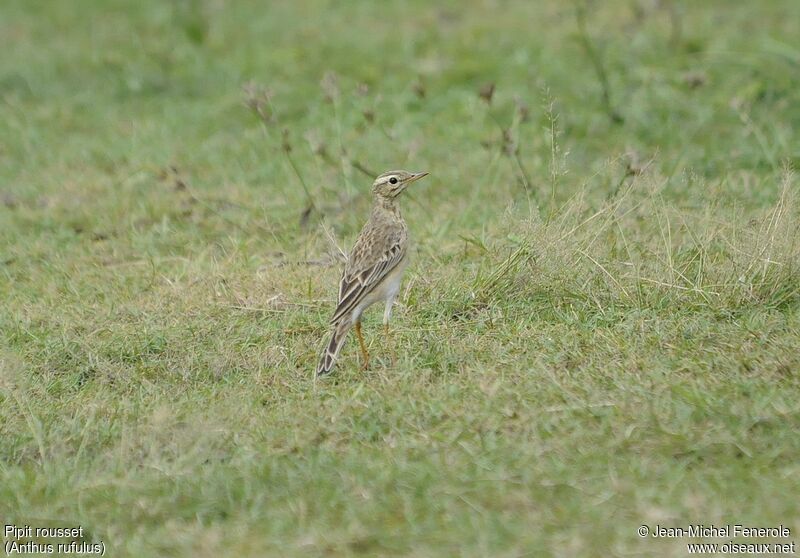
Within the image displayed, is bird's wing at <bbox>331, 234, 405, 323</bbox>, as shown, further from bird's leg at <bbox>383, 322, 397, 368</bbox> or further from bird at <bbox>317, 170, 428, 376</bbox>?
bird's leg at <bbox>383, 322, 397, 368</bbox>

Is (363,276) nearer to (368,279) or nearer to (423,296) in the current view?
(368,279)

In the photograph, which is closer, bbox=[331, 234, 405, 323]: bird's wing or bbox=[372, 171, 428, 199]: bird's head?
bbox=[331, 234, 405, 323]: bird's wing

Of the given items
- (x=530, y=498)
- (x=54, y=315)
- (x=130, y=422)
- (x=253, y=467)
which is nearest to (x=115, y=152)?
(x=54, y=315)

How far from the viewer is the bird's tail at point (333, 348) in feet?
19.9

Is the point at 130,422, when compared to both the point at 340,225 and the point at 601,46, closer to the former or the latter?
the point at 340,225

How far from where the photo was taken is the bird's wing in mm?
6198

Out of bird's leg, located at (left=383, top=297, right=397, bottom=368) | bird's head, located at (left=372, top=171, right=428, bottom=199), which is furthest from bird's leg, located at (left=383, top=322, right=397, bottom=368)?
bird's head, located at (left=372, top=171, right=428, bottom=199)

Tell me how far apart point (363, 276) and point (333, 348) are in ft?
1.37

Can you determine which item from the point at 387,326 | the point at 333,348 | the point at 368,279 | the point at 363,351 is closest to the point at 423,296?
the point at 387,326

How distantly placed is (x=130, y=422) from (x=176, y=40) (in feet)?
25.4

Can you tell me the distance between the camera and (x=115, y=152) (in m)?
10.3

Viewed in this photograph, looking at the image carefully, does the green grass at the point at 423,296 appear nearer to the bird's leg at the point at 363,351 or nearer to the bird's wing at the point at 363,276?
the bird's leg at the point at 363,351

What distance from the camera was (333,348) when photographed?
6.09 metres

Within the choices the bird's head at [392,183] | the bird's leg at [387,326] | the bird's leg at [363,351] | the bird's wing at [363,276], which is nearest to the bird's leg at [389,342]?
the bird's leg at [387,326]
